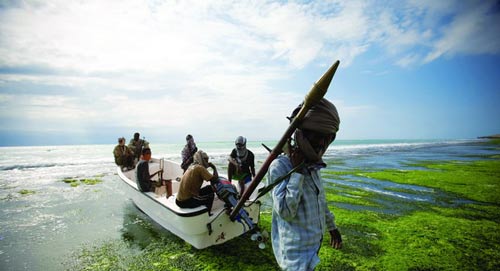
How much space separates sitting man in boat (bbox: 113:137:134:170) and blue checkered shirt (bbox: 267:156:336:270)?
916 centimetres

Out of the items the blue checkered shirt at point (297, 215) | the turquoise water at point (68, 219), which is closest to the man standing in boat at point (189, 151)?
the turquoise water at point (68, 219)

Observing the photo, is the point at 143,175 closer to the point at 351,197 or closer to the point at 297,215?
the point at 297,215

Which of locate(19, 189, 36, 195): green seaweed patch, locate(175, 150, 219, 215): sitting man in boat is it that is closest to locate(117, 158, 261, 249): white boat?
locate(175, 150, 219, 215): sitting man in boat

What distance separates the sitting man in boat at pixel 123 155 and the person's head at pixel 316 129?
9312mm

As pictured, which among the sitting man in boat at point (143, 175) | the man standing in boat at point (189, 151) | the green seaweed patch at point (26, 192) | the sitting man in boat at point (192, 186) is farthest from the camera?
the green seaweed patch at point (26, 192)

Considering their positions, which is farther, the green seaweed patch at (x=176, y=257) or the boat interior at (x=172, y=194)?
the boat interior at (x=172, y=194)

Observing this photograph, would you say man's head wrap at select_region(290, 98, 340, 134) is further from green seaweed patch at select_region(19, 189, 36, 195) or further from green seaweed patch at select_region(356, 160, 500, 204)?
green seaweed patch at select_region(19, 189, 36, 195)

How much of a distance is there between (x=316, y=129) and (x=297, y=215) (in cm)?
67

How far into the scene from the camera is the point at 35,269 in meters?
4.40

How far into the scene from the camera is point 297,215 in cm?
172

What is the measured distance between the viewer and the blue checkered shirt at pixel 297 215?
163cm

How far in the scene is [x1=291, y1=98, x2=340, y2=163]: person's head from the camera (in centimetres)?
163

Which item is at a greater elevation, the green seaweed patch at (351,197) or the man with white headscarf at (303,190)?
the man with white headscarf at (303,190)

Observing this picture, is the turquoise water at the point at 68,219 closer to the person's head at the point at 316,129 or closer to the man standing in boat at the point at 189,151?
the man standing in boat at the point at 189,151
